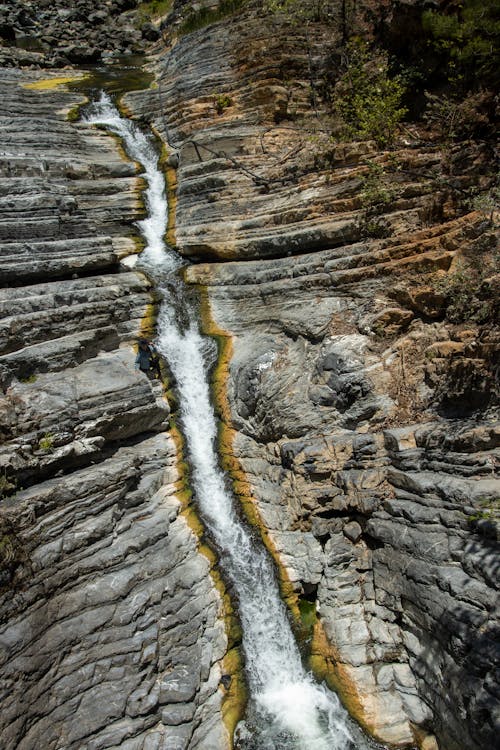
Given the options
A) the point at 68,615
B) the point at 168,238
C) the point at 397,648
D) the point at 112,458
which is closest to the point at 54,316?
the point at 112,458

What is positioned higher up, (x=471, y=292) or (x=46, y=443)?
(x=471, y=292)

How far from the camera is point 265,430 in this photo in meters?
11.0

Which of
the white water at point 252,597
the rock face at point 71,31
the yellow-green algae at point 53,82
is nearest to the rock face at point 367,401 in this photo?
the white water at point 252,597

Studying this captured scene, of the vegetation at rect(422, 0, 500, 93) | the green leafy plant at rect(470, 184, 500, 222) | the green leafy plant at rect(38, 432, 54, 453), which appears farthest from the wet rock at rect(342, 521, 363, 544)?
the vegetation at rect(422, 0, 500, 93)

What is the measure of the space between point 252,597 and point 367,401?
487cm

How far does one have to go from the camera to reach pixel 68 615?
26.5ft

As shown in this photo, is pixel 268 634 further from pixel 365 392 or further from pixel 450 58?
pixel 450 58

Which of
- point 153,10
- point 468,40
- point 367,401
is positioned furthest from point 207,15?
point 367,401

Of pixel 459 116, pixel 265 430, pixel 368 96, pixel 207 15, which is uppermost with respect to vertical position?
pixel 207 15

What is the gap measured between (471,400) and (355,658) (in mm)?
5375

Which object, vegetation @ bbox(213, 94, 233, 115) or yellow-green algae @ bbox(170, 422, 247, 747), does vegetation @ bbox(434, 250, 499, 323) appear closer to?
yellow-green algae @ bbox(170, 422, 247, 747)

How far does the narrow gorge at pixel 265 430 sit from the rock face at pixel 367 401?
0.18ft

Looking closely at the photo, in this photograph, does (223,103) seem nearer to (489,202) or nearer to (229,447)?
(489,202)

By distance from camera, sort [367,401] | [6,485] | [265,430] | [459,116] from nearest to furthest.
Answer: [6,485] → [367,401] → [265,430] → [459,116]
